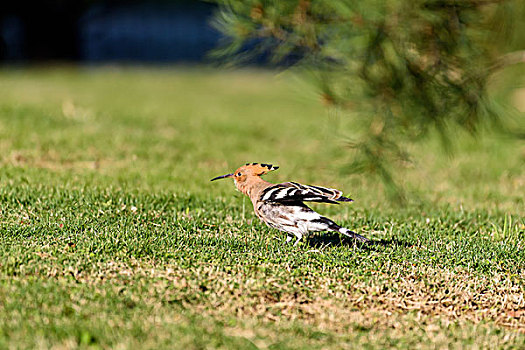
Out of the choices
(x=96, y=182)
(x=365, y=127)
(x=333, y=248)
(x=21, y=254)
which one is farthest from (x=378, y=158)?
(x=21, y=254)

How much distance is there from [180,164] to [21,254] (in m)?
4.12

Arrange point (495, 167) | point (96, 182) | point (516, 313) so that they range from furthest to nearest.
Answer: point (495, 167), point (96, 182), point (516, 313)

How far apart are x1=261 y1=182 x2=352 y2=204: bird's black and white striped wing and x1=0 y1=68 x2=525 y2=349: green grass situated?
1.37ft

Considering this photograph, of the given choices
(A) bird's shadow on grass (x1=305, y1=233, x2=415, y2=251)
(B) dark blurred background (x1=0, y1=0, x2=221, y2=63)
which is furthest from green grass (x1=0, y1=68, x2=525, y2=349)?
(B) dark blurred background (x1=0, y1=0, x2=221, y2=63)

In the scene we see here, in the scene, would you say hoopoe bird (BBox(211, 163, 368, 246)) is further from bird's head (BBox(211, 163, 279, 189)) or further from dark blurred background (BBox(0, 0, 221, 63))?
dark blurred background (BBox(0, 0, 221, 63))

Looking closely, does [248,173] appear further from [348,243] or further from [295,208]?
[348,243]

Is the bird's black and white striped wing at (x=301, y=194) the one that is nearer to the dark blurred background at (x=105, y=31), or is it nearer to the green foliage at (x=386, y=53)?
the green foliage at (x=386, y=53)

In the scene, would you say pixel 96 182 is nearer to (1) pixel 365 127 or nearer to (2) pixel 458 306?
(1) pixel 365 127

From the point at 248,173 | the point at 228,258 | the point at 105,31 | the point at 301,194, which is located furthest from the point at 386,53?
the point at 105,31

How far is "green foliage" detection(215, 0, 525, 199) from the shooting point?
5.77m

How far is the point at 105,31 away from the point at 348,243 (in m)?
27.7

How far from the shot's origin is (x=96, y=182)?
22.5 ft

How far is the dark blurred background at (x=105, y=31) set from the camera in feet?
80.1

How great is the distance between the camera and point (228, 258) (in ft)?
15.7
